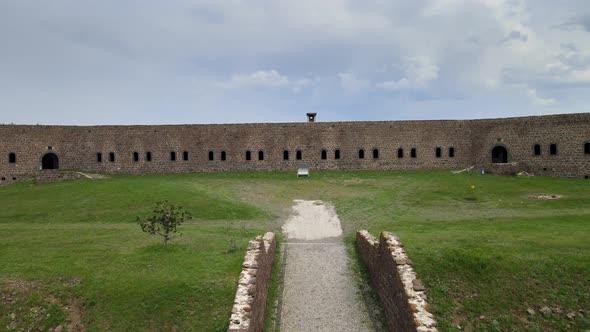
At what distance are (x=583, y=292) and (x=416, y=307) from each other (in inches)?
208

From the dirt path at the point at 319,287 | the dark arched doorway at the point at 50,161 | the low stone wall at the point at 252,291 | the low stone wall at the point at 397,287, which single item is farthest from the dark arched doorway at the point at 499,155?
the dark arched doorway at the point at 50,161

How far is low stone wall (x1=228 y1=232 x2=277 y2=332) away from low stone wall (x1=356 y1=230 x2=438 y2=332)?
3.44 m

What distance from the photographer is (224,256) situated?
12547mm

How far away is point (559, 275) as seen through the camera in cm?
1080

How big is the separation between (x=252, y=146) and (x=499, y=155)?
23.9 m

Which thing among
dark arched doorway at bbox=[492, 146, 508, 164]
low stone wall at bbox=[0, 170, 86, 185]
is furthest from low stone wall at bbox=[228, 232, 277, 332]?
dark arched doorway at bbox=[492, 146, 508, 164]

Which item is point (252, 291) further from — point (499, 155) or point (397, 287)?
point (499, 155)

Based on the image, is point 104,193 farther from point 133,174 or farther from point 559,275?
point 559,275

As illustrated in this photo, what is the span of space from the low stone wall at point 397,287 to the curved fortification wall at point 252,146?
79.4 ft

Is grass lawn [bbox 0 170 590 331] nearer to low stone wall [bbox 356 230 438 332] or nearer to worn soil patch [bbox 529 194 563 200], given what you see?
worn soil patch [bbox 529 194 563 200]

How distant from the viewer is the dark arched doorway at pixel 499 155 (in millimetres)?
35500

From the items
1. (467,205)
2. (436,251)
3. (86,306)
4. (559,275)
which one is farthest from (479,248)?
(86,306)

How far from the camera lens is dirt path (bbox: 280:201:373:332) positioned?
33.1ft

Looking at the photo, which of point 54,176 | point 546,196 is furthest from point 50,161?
point 546,196
